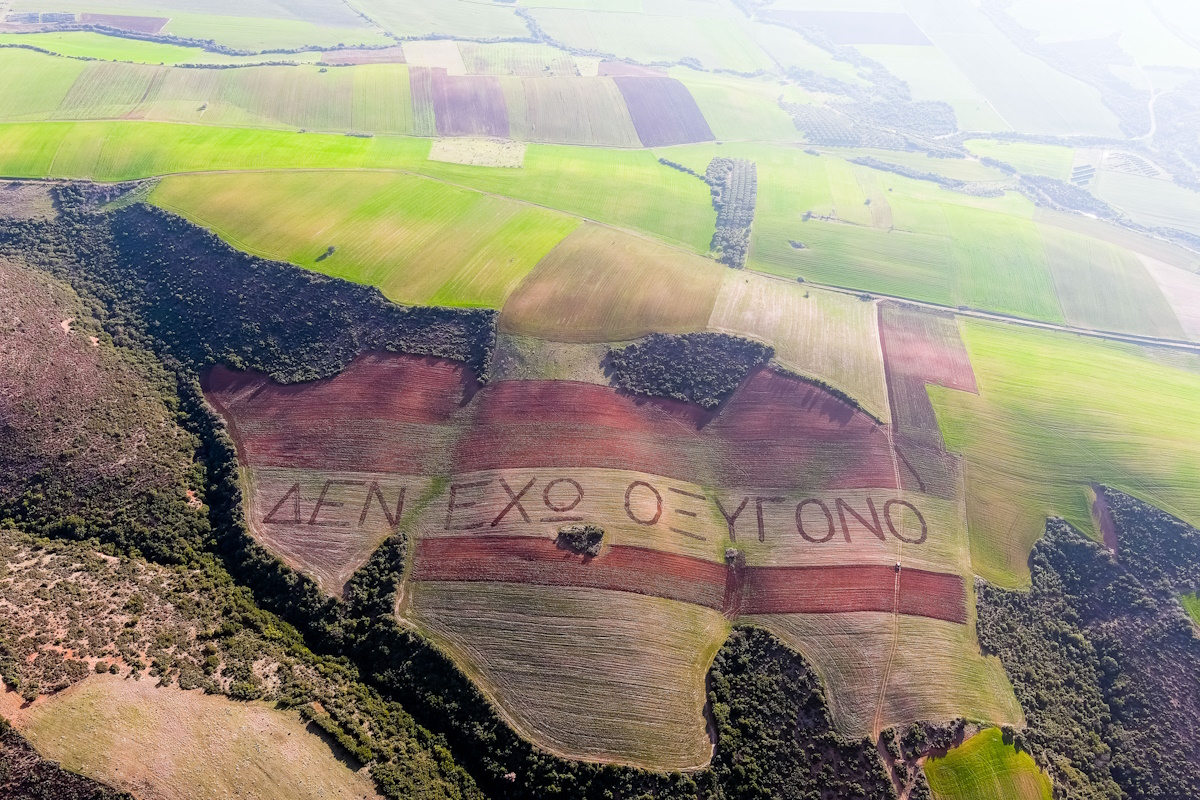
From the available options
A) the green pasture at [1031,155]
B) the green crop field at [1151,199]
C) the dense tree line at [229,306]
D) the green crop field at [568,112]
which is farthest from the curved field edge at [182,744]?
the green pasture at [1031,155]

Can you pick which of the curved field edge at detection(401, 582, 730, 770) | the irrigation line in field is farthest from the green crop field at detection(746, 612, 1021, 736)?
the irrigation line in field

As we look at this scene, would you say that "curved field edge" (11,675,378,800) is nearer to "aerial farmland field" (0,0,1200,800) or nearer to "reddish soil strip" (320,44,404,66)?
"aerial farmland field" (0,0,1200,800)

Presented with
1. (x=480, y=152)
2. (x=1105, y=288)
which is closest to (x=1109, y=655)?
(x=1105, y=288)

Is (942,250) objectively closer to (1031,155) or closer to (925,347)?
(925,347)

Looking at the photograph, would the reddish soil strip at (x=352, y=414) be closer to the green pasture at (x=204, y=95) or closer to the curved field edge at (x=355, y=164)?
the curved field edge at (x=355, y=164)

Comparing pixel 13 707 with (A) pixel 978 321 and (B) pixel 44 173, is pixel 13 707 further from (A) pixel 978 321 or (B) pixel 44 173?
(A) pixel 978 321
